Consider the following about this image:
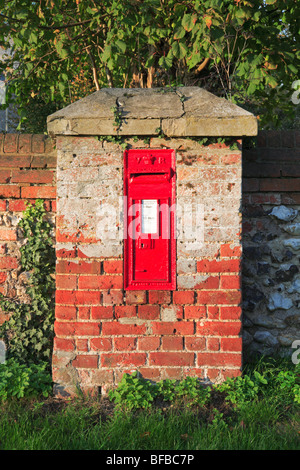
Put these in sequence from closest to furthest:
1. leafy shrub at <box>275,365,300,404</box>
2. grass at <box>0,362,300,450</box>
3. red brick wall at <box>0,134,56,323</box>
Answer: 1. grass at <box>0,362,300,450</box>
2. leafy shrub at <box>275,365,300,404</box>
3. red brick wall at <box>0,134,56,323</box>

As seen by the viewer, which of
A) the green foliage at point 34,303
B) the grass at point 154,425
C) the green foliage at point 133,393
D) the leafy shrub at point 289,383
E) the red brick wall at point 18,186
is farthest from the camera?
the red brick wall at point 18,186

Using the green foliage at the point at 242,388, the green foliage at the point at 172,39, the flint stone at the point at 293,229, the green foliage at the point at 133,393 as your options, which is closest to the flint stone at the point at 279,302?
the flint stone at the point at 293,229

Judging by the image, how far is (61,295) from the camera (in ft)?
9.41

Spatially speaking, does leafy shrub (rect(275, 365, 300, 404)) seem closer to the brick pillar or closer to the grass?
the grass

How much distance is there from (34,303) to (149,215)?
1.14 metres

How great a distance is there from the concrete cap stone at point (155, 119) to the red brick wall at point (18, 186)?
49 centimetres

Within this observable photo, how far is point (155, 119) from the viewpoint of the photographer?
2826 millimetres

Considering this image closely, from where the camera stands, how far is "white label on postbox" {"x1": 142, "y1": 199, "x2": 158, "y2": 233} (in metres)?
2.83

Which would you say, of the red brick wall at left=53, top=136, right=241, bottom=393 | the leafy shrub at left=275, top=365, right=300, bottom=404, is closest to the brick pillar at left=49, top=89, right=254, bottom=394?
the red brick wall at left=53, top=136, right=241, bottom=393

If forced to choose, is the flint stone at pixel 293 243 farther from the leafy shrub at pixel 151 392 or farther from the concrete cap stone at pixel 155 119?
the leafy shrub at pixel 151 392

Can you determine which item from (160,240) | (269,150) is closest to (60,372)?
(160,240)

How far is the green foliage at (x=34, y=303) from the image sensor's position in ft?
10.3

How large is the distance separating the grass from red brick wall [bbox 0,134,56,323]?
97 centimetres

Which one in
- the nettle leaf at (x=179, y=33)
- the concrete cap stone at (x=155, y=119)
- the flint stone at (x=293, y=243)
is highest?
the nettle leaf at (x=179, y=33)
